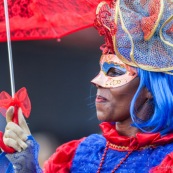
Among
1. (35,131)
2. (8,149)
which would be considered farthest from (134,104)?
(35,131)

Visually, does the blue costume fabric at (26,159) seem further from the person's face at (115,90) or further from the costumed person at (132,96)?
the person's face at (115,90)

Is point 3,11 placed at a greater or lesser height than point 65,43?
greater

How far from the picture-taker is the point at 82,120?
22.7 feet

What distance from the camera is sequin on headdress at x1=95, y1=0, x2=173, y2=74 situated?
282cm

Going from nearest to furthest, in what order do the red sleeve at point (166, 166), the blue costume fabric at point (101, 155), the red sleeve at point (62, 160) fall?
1. the red sleeve at point (166, 166)
2. the blue costume fabric at point (101, 155)
3. the red sleeve at point (62, 160)

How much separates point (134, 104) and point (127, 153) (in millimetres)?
232

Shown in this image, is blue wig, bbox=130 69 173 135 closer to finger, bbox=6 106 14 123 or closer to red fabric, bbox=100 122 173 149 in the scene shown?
red fabric, bbox=100 122 173 149

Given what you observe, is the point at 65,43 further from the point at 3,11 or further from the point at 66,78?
the point at 3,11

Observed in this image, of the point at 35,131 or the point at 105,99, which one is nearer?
the point at 105,99

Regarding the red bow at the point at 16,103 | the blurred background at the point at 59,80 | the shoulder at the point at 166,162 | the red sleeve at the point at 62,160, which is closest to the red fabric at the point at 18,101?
the red bow at the point at 16,103

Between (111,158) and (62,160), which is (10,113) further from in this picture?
(111,158)

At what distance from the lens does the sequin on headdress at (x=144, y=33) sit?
2.82 m

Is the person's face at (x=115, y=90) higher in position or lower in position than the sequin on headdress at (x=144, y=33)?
lower

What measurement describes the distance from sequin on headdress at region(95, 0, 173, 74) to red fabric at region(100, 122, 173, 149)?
279mm
